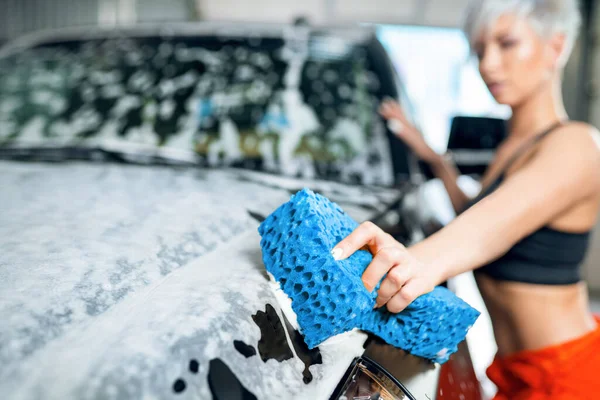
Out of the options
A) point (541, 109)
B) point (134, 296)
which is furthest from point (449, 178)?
point (134, 296)

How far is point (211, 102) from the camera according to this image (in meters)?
1.32

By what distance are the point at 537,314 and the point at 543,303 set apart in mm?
28

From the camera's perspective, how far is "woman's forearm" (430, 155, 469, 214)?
153 centimetres

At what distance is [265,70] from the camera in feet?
4.64

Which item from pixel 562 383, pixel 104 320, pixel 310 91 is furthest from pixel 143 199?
pixel 562 383

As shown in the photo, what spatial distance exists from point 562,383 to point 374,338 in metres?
0.47

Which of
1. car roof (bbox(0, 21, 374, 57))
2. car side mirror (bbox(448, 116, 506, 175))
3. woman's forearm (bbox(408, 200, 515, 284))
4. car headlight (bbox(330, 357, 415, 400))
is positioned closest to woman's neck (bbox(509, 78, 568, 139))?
car side mirror (bbox(448, 116, 506, 175))

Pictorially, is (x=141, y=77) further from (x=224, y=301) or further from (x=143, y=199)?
(x=224, y=301)

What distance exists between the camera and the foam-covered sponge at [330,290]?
1.74 feet

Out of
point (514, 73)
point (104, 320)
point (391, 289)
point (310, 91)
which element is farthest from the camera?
point (310, 91)

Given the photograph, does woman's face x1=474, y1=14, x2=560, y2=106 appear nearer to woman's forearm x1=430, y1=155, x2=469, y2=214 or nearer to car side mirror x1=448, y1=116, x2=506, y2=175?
car side mirror x1=448, y1=116, x2=506, y2=175

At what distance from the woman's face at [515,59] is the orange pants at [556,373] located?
0.57 meters

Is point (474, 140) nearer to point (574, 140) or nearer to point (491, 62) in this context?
point (491, 62)

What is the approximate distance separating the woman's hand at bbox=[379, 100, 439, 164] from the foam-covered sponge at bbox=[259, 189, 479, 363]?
2.67ft
